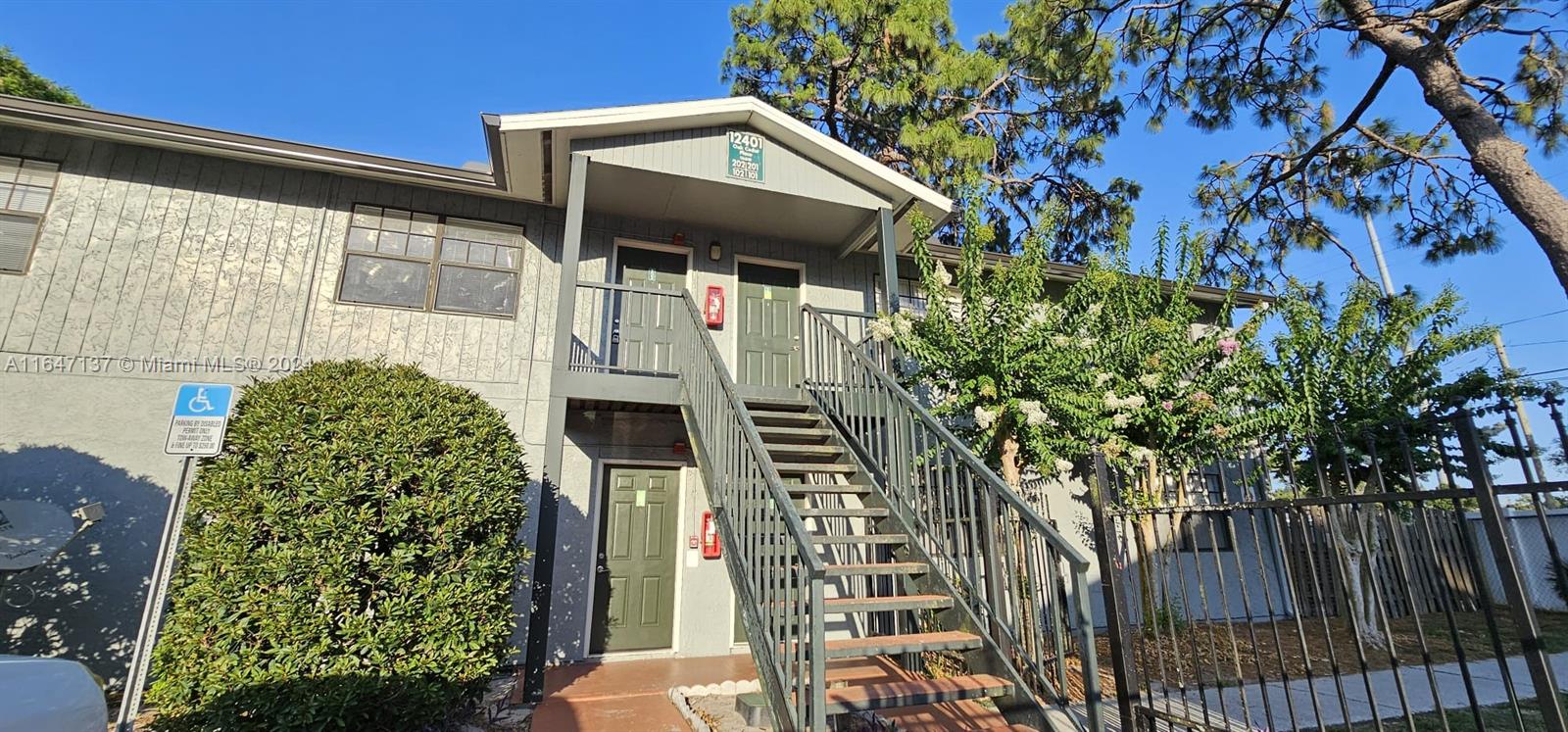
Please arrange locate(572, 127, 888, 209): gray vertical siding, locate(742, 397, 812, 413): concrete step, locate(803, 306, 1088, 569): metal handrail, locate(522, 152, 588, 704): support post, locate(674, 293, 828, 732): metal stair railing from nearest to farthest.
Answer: locate(674, 293, 828, 732): metal stair railing
locate(803, 306, 1088, 569): metal handrail
locate(522, 152, 588, 704): support post
locate(742, 397, 812, 413): concrete step
locate(572, 127, 888, 209): gray vertical siding

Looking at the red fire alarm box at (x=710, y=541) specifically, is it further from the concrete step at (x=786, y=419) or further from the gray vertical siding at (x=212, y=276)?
the gray vertical siding at (x=212, y=276)

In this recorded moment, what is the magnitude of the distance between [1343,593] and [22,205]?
14.4 metres

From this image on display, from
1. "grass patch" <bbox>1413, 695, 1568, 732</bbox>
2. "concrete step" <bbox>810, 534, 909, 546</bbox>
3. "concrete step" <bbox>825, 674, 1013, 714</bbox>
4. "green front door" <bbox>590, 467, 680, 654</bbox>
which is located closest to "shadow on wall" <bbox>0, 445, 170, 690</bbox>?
"green front door" <bbox>590, 467, 680, 654</bbox>

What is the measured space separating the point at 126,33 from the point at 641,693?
12.5 metres

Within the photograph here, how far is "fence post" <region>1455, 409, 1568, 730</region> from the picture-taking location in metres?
2.13

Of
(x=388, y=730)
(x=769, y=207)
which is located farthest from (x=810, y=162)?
(x=388, y=730)

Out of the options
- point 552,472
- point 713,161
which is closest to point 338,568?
point 552,472

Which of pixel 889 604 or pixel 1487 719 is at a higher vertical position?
pixel 889 604

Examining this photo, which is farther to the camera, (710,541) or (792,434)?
(710,541)

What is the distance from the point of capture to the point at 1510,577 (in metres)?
2.32

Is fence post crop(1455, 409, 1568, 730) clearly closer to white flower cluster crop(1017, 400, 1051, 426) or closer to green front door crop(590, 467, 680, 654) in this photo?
white flower cluster crop(1017, 400, 1051, 426)

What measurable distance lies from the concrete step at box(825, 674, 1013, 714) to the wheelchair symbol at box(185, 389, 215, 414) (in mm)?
3808

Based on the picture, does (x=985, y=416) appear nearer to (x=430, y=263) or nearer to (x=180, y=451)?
(x=180, y=451)

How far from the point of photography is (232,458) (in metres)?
3.93
